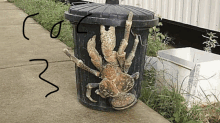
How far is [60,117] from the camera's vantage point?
216cm

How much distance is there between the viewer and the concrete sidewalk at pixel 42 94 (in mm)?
2170

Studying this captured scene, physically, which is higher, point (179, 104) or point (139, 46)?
point (139, 46)

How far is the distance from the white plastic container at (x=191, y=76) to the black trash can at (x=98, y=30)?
0.55 meters

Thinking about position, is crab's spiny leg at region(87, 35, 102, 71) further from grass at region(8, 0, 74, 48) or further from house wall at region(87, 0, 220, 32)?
house wall at region(87, 0, 220, 32)

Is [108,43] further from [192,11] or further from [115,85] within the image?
[192,11]

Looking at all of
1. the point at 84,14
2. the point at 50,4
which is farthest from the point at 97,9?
the point at 50,4

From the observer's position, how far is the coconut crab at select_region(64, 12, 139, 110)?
2.05 m

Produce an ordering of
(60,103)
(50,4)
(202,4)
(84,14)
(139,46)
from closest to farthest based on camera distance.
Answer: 1. (84,14)
2. (139,46)
3. (60,103)
4. (202,4)
5. (50,4)

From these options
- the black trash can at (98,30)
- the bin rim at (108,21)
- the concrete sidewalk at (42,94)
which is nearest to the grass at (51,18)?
the concrete sidewalk at (42,94)

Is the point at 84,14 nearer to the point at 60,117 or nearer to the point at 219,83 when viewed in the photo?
the point at 60,117

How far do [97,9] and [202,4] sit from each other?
3.04m

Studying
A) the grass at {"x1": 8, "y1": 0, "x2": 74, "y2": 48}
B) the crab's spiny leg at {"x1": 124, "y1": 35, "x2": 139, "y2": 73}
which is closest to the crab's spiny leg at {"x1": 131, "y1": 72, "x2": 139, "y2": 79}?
the crab's spiny leg at {"x1": 124, "y1": 35, "x2": 139, "y2": 73}

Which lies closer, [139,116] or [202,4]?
[139,116]

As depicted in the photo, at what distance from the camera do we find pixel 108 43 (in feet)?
6.66
